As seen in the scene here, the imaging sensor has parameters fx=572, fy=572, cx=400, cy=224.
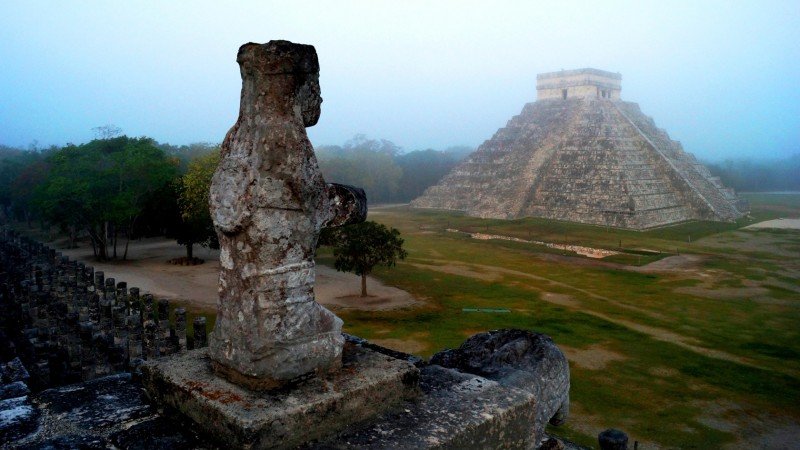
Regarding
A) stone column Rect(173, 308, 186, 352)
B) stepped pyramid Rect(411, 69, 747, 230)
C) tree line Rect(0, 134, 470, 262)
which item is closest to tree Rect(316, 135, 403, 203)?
stepped pyramid Rect(411, 69, 747, 230)

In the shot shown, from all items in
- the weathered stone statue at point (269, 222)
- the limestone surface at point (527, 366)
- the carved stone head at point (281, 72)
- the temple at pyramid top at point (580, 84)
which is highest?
the temple at pyramid top at point (580, 84)

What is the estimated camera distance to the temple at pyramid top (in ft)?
185

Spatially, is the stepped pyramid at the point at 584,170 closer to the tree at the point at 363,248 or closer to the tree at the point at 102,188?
the tree at the point at 363,248

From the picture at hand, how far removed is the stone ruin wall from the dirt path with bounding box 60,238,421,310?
6.24 ft

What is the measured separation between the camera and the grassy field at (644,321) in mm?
10305

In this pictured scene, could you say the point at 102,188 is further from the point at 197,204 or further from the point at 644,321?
the point at 644,321

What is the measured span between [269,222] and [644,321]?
15912 mm

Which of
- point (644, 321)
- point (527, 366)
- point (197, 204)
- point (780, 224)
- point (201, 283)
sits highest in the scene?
point (197, 204)

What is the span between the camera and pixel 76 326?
10297mm

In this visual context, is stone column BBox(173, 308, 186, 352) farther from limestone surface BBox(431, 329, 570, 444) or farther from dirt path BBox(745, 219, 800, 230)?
dirt path BBox(745, 219, 800, 230)

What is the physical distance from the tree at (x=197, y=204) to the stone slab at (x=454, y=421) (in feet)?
71.4

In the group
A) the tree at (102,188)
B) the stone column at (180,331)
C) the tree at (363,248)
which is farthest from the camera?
the tree at (102,188)

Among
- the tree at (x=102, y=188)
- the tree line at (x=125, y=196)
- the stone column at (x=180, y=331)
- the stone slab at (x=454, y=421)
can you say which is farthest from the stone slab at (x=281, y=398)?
the tree at (x=102, y=188)

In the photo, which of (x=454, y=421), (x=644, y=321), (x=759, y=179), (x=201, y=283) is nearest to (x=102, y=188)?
(x=201, y=283)
